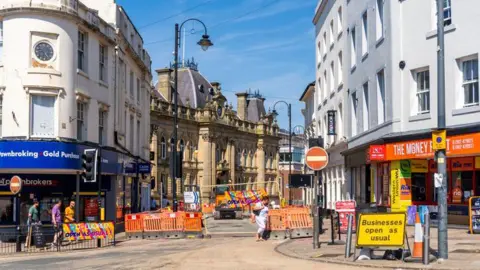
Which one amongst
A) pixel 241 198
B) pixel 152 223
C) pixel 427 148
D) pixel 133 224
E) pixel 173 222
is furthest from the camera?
pixel 241 198

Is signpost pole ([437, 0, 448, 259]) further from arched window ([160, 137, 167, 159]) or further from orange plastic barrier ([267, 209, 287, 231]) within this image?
arched window ([160, 137, 167, 159])

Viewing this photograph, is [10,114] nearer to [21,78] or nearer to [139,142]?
[21,78]

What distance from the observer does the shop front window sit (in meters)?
24.3

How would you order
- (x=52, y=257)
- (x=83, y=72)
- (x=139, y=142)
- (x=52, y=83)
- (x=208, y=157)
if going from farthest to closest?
(x=208, y=157) < (x=139, y=142) < (x=83, y=72) < (x=52, y=83) < (x=52, y=257)

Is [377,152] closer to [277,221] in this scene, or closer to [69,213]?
[277,221]

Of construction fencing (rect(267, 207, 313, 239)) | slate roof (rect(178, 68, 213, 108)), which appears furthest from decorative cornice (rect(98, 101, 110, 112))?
slate roof (rect(178, 68, 213, 108))

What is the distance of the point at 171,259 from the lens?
17.8 metres

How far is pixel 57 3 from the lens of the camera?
26.3 metres

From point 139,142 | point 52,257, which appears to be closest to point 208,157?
point 139,142

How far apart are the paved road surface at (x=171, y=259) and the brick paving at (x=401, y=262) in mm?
510

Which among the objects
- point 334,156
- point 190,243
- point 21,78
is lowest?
point 190,243

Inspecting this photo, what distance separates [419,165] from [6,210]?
16399 mm

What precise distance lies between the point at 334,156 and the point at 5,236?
22.1 meters

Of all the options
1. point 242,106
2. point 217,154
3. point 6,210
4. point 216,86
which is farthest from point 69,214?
point 242,106
